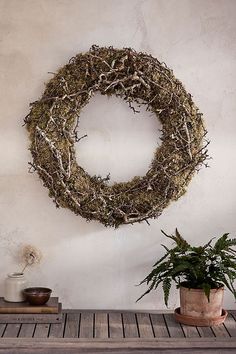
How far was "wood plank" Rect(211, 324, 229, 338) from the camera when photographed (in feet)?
10.8

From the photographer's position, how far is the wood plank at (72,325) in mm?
3283

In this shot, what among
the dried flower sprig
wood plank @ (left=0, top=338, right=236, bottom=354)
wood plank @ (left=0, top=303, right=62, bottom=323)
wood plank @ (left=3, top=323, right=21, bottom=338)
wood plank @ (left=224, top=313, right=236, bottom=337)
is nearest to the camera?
wood plank @ (left=0, top=338, right=236, bottom=354)

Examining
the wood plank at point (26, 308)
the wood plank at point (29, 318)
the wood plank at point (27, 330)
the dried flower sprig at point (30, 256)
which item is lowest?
the wood plank at point (27, 330)

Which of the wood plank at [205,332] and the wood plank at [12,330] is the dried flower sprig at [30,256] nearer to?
the wood plank at [12,330]

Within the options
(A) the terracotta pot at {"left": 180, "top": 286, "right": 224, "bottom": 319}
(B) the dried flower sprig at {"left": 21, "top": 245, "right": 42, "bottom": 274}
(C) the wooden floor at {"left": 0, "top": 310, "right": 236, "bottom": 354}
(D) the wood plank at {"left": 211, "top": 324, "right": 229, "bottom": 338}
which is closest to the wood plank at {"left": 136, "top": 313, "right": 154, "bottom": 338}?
(C) the wooden floor at {"left": 0, "top": 310, "right": 236, "bottom": 354}

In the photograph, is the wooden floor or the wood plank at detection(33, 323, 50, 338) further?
the wood plank at detection(33, 323, 50, 338)

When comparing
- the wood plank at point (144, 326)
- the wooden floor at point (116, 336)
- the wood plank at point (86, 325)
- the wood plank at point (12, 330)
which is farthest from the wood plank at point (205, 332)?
the wood plank at point (12, 330)

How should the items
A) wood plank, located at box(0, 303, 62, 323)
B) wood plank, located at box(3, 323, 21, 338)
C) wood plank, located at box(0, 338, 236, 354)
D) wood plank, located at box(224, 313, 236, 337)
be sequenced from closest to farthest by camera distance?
wood plank, located at box(0, 338, 236, 354), wood plank, located at box(3, 323, 21, 338), wood plank, located at box(224, 313, 236, 337), wood plank, located at box(0, 303, 62, 323)

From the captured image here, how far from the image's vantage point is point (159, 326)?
11.4 ft

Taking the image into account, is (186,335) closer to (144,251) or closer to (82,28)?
(144,251)

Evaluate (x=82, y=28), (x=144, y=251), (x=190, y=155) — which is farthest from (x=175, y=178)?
(x=82, y=28)

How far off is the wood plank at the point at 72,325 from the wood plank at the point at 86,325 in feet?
0.07

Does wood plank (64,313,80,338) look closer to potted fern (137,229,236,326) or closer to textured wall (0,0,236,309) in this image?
textured wall (0,0,236,309)

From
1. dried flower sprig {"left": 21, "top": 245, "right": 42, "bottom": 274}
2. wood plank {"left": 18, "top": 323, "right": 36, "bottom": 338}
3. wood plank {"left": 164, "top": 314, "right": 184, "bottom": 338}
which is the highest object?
dried flower sprig {"left": 21, "top": 245, "right": 42, "bottom": 274}
